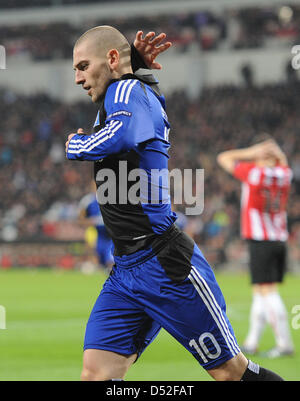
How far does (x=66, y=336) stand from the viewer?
1065 cm

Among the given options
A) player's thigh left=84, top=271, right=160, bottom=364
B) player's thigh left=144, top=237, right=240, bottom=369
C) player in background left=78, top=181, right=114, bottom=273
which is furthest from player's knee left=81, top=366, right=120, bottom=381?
player in background left=78, top=181, right=114, bottom=273

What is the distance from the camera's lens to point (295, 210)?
24.3 metres

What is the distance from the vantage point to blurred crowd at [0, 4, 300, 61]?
33.5 meters

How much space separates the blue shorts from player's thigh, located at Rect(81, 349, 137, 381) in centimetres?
4

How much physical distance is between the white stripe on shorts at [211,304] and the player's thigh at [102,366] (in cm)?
58

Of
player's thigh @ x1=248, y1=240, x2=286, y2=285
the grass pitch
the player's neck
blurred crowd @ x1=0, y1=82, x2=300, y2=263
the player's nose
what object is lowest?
the grass pitch

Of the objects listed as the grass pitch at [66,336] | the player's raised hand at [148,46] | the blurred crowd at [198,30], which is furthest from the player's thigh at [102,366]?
the blurred crowd at [198,30]

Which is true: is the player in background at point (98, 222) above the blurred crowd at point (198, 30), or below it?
below

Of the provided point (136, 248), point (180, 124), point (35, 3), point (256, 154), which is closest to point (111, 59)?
point (136, 248)

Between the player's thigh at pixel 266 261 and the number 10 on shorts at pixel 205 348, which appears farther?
the player's thigh at pixel 266 261

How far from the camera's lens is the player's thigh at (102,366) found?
4539mm

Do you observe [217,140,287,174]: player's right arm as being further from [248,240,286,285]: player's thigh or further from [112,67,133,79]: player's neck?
[112,67,133,79]: player's neck

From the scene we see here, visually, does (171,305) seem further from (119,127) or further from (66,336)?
(66,336)

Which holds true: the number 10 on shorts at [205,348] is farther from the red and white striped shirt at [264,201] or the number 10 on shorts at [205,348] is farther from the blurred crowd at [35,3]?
the blurred crowd at [35,3]
